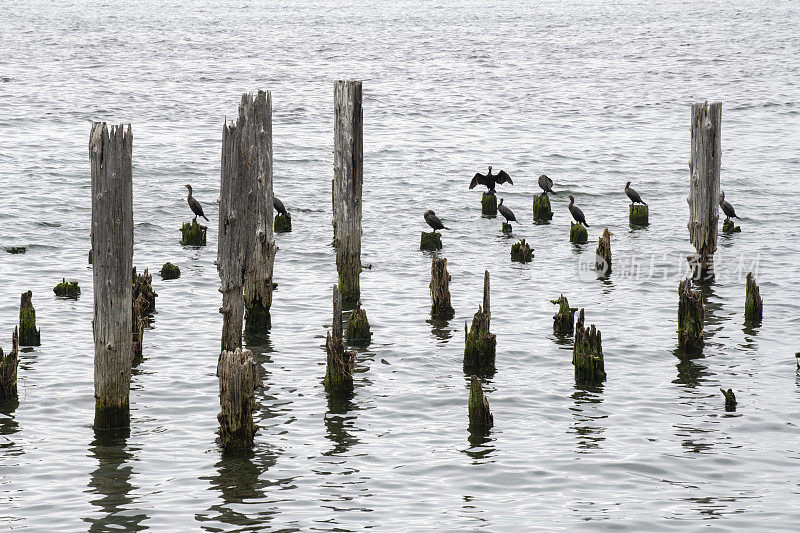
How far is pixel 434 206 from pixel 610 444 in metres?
15.2

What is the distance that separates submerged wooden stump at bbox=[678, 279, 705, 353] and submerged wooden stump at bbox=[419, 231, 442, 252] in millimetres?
7404

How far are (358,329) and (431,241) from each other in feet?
22.0

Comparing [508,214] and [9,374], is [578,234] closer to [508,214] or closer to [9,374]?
[508,214]

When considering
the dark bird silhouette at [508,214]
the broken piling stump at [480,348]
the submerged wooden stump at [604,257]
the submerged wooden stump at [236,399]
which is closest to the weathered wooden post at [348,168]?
A: the broken piling stump at [480,348]

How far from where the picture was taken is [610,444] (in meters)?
12.3

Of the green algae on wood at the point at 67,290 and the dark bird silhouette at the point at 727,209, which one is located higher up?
the dark bird silhouette at the point at 727,209

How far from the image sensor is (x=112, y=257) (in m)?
11.4

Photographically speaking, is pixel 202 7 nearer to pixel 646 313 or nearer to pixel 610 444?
pixel 646 313

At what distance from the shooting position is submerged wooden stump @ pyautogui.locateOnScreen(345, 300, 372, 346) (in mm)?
16125

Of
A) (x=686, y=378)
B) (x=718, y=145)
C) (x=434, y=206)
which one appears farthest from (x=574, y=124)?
(x=686, y=378)

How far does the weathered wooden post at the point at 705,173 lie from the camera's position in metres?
19.0

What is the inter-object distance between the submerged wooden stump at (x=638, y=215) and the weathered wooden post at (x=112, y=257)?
599 inches

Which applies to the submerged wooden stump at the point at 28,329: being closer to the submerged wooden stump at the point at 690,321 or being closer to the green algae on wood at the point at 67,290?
the green algae on wood at the point at 67,290

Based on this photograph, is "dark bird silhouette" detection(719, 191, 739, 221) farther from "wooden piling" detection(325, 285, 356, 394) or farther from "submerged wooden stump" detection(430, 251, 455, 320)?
"wooden piling" detection(325, 285, 356, 394)
